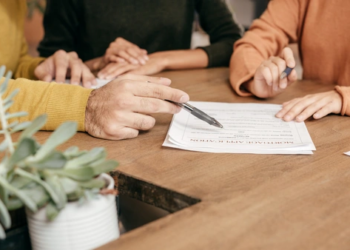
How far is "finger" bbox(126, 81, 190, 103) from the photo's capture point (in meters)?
0.90

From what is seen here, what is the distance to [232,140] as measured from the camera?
860 mm

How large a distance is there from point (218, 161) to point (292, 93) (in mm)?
557

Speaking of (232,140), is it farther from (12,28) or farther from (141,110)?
(12,28)

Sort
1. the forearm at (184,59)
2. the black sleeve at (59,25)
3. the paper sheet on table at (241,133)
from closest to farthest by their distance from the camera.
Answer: the paper sheet on table at (241,133) → the forearm at (184,59) → the black sleeve at (59,25)

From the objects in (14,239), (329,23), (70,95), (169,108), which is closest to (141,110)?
(169,108)

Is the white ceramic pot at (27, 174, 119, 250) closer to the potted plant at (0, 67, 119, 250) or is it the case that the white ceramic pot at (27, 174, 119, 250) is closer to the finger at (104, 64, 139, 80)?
the potted plant at (0, 67, 119, 250)

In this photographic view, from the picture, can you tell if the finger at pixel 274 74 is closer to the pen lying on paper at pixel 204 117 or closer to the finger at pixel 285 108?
the finger at pixel 285 108

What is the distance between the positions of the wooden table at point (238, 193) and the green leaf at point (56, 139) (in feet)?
0.43

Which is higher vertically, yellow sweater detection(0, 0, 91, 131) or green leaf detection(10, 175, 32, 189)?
green leaf detection(10, 175, 32, 189)

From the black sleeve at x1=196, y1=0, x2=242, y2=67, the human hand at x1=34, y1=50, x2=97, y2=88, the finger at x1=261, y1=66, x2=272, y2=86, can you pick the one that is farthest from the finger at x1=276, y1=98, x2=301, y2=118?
the black sleeve at x1=196, y1=0, x2=242, y2=67

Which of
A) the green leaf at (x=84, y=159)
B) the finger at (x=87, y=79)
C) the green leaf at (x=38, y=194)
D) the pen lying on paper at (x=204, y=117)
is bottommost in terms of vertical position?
the finger at (x=87, y=79)

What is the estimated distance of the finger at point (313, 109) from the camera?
987mm

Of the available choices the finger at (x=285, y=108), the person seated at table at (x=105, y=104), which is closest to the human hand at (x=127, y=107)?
the person seated at table at (x=105, y=104)

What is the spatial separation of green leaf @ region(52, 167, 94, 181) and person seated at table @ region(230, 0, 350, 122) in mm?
739
